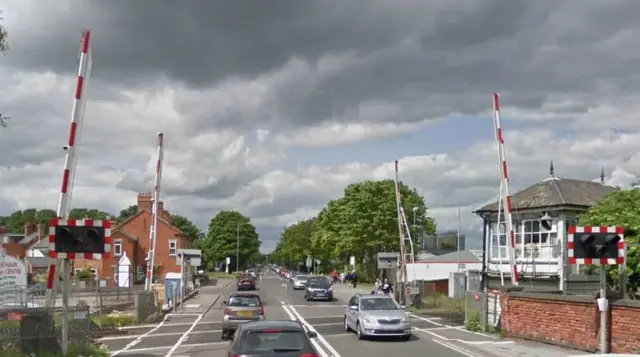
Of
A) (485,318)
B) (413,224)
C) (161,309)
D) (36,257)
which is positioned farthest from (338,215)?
(485,318)

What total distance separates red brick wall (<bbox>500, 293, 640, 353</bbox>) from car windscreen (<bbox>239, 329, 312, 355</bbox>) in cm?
901

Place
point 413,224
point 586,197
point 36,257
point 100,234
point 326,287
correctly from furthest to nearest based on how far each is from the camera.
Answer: point 36,257 → point 413,224 → point 326,287 → point 586,197 → point 100,234

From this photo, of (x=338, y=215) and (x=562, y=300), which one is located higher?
(x=338, y=215)

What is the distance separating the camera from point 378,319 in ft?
78.9

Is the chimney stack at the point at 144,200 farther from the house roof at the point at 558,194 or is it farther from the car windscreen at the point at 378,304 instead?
the car windscreen at the point at 378,304

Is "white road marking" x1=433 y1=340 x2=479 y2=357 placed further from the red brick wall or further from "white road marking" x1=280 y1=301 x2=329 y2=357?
"white road marking" x1=280 y1=301 x2=329 y2=357

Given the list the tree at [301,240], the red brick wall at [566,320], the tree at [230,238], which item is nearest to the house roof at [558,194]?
the red brick wall at [566,320]

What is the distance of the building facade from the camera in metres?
37.1

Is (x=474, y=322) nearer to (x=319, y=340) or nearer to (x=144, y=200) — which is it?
(x=319, y=340)

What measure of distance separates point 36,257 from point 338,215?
37077 millimetres

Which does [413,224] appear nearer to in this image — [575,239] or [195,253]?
[195,253]

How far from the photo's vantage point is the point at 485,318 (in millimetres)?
26984

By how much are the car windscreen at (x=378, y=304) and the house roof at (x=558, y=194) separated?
15.5 metres

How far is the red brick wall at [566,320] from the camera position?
17.5 meters
